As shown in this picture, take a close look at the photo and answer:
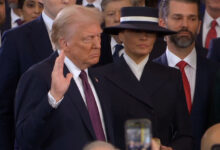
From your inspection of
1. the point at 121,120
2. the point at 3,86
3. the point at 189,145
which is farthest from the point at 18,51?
the point at 189,145

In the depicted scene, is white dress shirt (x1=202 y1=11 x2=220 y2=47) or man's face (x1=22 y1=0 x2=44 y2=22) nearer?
man's face (x1=22 y1=0 x2=44 y2=22)

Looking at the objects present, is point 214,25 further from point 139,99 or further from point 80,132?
point 80,132

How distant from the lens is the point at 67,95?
11.9 feet

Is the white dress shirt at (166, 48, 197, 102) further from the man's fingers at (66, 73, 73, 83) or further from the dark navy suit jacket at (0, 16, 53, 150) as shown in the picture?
the man's fingers at (66, 73, 73, 83)

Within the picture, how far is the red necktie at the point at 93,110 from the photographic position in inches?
145

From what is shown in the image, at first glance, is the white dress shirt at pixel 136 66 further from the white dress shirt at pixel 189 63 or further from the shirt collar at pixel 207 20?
the shirt collar at pixel 207 20

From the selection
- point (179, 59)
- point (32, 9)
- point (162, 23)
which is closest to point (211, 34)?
point (162, 23)

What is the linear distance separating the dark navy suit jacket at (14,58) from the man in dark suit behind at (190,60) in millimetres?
917

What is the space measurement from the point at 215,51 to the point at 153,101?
3.56ft

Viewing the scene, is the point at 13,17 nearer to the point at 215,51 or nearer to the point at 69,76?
the point at 215,51

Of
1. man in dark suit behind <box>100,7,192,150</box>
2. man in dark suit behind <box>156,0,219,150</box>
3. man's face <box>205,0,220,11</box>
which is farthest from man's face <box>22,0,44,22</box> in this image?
man in dark suit behind <box>100,7,192,150</box>

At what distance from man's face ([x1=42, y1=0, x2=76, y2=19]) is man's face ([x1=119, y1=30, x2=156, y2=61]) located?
20.1 inches

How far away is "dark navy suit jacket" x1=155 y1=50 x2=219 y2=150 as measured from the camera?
4590mm

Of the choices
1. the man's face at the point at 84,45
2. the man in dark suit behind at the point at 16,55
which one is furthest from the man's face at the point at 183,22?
the man's face at the point at 84,45
